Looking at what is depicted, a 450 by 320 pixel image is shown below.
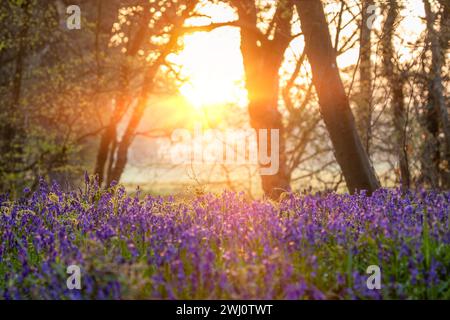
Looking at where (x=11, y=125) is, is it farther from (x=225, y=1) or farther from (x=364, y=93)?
(x=364, y=93)

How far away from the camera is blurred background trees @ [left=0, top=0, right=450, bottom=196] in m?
9.33

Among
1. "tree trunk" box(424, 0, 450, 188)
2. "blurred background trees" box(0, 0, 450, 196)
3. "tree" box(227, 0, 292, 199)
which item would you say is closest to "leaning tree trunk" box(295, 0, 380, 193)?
"blurred background trees" box(0, 0, 450, 196)

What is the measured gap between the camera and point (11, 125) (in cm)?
1686

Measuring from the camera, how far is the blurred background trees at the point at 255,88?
9328 millimetres

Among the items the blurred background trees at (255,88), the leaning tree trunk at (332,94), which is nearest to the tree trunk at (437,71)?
the blurred background trees at (255,88)

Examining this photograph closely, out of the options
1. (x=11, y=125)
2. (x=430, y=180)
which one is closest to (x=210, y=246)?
(x=430, y=180)

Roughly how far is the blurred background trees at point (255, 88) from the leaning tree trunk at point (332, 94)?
0.02 metres

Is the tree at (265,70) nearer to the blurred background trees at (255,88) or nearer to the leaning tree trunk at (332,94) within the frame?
the blurred background trees at (255,88)

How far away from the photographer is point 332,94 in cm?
744

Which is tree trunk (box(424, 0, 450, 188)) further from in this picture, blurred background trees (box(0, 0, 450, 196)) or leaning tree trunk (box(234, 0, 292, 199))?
leaning tree trunk (box(234, 0, 292, 199))

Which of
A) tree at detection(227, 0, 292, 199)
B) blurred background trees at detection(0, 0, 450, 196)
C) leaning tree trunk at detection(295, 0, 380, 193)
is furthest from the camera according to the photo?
tree at detection(227, 0, 292, 199)

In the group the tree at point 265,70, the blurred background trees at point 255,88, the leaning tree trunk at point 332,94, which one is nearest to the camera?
the leaning tree trunk at point 332,94

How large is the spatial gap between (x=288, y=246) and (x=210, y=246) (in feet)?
1.81

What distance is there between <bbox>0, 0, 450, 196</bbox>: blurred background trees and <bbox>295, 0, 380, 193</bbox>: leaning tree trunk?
0.02 meters
